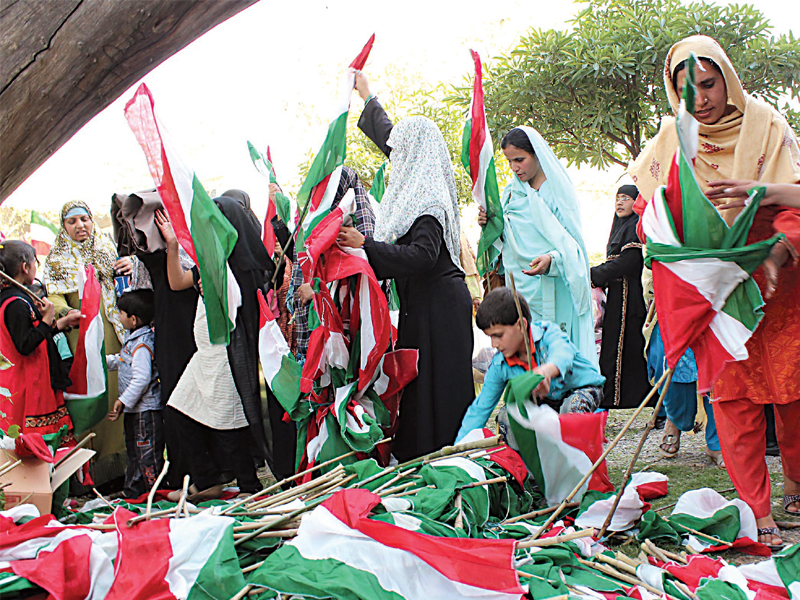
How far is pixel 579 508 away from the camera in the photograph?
2678 mm

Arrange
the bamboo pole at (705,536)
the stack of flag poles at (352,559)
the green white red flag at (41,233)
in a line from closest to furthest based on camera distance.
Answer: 1. the stack of flag poles at (352,559)
2. the bamboo pole at (705,536)
3. the green white red flag at (41,233)

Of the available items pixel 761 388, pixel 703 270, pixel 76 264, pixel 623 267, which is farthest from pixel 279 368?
pixel 623 267

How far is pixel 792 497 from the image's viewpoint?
9.32 feet

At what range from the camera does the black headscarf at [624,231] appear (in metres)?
4.97

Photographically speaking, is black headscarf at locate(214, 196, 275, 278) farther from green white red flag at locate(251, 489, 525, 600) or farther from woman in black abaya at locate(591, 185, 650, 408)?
woman in black abaya at locate(591, 185, 650, 408)

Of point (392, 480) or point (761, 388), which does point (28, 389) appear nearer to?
point (392, 480)

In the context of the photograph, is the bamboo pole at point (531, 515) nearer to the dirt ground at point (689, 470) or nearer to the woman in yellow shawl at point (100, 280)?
the dirt ground at point (689, 470)

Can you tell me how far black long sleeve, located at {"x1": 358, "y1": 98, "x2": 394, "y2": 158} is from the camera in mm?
3850

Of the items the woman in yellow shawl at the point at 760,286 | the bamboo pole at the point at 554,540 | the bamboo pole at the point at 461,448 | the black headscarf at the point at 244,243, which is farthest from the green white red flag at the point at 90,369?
the woman in yellow shawl at the point at 760,286

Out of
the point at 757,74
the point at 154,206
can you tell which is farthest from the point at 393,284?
the point at 757,74

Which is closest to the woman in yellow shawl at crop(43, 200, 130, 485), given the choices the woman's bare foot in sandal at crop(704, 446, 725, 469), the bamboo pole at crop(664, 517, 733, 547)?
the bamboo pole at crop(664, 517, 733, 547)

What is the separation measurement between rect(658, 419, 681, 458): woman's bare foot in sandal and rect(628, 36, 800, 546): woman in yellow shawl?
1.26 meters

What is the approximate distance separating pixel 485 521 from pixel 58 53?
1918mm

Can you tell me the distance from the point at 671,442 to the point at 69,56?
3.67 m
